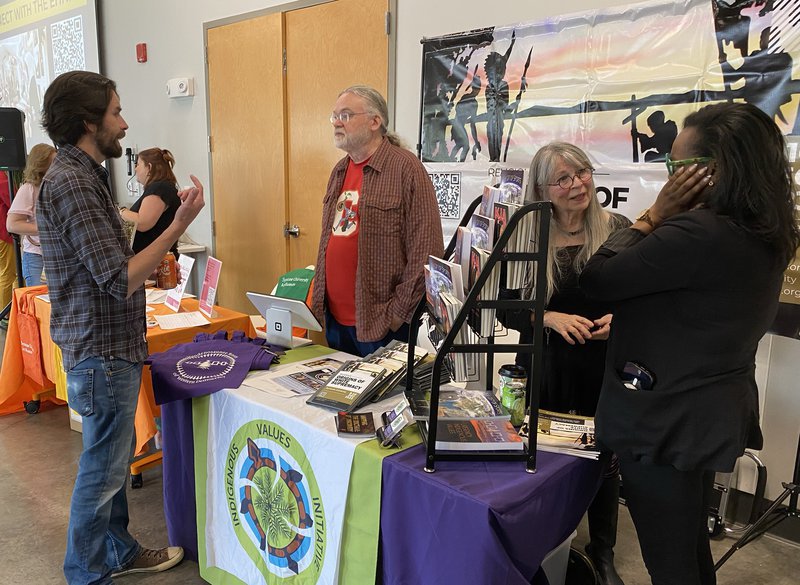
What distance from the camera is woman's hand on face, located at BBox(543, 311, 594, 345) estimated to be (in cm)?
156

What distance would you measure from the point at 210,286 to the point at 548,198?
56.9 inches

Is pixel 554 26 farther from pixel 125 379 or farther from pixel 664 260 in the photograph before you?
pixel 125 379

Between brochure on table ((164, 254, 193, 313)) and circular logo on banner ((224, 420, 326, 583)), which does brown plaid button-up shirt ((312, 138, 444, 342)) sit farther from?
brochure on table ((164, 254, 193, 313))

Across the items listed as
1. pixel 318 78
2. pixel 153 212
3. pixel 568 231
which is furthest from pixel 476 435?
pixel 318 78

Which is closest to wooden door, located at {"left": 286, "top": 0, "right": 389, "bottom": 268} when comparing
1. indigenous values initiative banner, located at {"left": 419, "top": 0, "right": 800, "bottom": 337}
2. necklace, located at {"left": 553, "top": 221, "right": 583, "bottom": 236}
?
indigenous values initiative banner, located at {"left": 419, "top": 0, "right": 800, "bottom": 337}

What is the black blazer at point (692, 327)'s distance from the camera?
108cm

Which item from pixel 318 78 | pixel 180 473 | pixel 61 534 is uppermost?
pixel 318 78

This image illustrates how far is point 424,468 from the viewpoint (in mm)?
1229

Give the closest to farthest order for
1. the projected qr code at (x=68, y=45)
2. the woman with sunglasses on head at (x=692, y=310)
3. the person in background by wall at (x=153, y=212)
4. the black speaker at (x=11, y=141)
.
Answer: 1. the woman with sunglasses on head at (x=692, y=310)
2. the person in background by wall at (x=153, y=212)
3. the black speaker at (x=11, y=141)
4. the projected qr code at (x=68, y=45)

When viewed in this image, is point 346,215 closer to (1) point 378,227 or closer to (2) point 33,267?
(1) point 378,227

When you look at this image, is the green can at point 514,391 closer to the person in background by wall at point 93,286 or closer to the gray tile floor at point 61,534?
the person in background by wall at point 93,286

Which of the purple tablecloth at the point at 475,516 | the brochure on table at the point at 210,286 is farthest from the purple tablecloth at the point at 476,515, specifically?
the brochure on table at the point at 210,286

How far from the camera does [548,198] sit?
65.7 inches

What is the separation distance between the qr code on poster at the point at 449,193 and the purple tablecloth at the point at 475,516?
179cm
